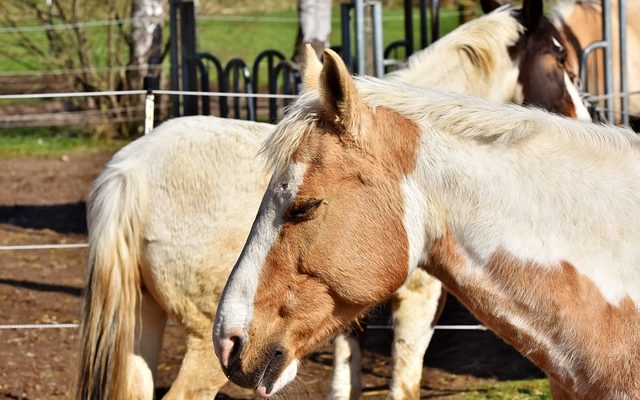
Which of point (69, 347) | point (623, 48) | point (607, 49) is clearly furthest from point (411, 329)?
point (623, 48)

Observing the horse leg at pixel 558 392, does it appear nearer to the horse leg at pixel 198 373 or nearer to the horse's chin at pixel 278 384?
the horse's chin at pixel 278 384

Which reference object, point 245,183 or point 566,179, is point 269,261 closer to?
point 566,179

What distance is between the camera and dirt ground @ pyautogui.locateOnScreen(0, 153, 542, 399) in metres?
5.31

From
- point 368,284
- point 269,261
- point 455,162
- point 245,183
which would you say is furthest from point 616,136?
point 245,183

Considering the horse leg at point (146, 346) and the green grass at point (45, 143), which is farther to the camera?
the green grass at point (45, 143)

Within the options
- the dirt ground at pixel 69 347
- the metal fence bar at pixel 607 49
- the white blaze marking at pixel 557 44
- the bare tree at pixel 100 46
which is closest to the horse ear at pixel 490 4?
the metal fence bar at pixel 607 49

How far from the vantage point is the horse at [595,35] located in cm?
654

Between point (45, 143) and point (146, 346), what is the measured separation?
10.1 meters

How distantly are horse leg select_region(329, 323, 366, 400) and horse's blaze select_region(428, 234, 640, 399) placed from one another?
217 centimetres

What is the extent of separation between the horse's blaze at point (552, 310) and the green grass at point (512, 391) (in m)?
2.78

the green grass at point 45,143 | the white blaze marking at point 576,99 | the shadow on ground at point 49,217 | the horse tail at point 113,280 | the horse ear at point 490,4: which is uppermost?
the horse ear at point 490,4

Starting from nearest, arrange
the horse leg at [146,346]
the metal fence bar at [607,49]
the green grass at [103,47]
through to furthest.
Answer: the horse leg at [146,346]
the metal fence bar at [607,49]
the green grass at [103,47]

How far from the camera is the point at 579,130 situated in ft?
8.00

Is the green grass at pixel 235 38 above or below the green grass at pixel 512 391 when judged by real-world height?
above
